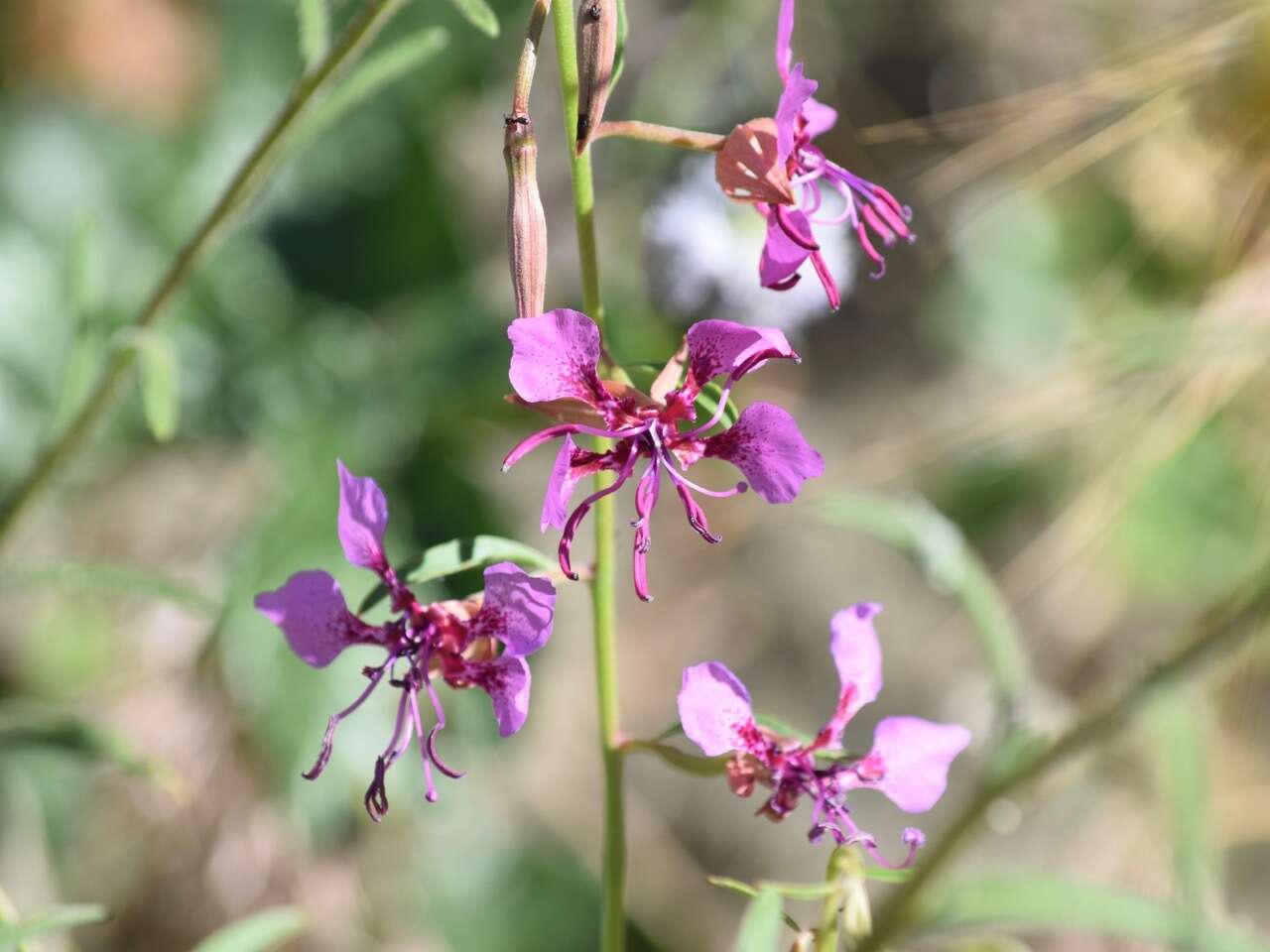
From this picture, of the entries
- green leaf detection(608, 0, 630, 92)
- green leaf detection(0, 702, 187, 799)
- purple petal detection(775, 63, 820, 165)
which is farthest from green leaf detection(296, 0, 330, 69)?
green leaf detection(0, 702, 187, 799)

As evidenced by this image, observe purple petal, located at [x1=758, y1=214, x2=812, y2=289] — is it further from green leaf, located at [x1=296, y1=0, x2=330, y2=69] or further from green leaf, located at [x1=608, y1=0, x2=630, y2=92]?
green leaf, located at [x1=296, y1=0, x2=330, y2=69]

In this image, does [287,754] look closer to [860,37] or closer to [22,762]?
[22,762]

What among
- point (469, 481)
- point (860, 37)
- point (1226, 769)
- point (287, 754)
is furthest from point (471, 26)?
point (1226, 769)

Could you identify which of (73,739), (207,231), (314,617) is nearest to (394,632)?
(314,617)

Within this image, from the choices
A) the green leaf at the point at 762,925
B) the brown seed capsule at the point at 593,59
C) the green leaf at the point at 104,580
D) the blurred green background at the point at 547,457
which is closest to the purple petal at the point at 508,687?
the green leaf at the point at 762,925

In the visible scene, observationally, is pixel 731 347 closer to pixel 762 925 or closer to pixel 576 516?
pixel 576 516

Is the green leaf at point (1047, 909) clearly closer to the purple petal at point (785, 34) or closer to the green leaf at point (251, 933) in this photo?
the green leaf at point (251, 933)
